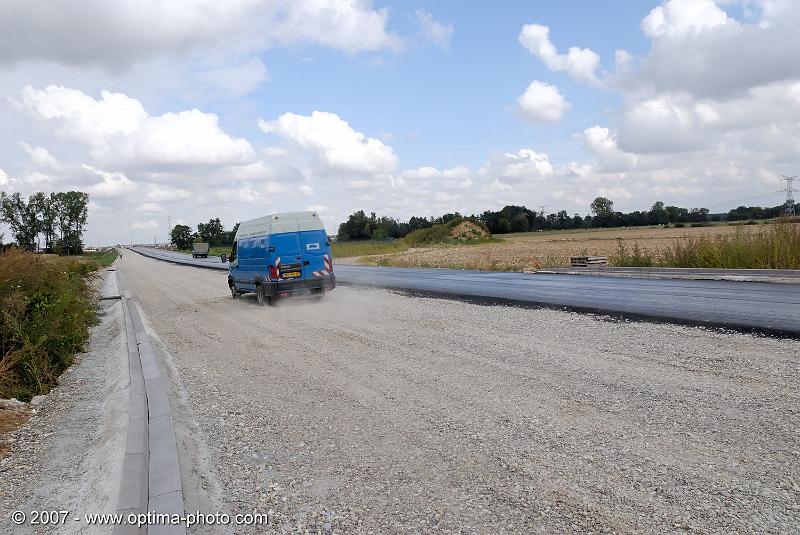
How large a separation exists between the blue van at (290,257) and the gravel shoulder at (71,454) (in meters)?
8.22

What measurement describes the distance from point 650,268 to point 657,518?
21426 mm

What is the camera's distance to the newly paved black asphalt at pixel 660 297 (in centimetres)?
1099

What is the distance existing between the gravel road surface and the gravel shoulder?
710 millimetres

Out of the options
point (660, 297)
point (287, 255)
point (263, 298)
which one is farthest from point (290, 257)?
point (660, 297)

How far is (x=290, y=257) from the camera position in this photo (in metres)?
17.6

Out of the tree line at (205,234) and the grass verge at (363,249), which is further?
the tree line at (205,234)

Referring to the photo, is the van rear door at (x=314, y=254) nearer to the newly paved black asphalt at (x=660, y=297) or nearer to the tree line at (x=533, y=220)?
the newly paved black asphalt at (x=660, y=297)

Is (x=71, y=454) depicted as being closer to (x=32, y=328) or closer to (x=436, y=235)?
(x=32, y=328)

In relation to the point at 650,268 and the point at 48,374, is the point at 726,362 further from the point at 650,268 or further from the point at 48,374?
the point at 650,268

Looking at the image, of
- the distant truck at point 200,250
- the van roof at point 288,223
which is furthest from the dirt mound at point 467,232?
the van roof at point 288,223

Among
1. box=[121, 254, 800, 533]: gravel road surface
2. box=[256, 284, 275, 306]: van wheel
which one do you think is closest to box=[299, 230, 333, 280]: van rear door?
box=[256, 284, 275, 306]: van wheel

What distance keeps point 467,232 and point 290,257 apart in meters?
70.0

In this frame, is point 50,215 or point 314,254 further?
point 50,215

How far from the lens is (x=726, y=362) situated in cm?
755
